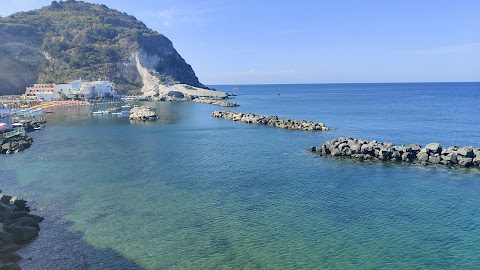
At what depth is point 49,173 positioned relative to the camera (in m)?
31.3

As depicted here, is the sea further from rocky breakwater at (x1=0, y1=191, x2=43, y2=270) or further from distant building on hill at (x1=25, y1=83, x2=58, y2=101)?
distant building on hill at (x1=25, y1=83, x2=58, y2=101)

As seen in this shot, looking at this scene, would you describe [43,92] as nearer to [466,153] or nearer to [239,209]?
[239,209]

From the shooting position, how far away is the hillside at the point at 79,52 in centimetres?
13300

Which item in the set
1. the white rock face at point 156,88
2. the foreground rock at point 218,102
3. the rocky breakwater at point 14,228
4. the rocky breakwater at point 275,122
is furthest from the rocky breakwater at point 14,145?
the white rock face at point 156,88

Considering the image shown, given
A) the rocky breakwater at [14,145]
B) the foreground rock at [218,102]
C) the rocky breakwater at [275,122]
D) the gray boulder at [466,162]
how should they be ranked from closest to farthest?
the gray boulder at [466,162] → the rocky breakwater at [14,145] → the rocky breakwater at [275,122] → the foreground rock at [218,102]

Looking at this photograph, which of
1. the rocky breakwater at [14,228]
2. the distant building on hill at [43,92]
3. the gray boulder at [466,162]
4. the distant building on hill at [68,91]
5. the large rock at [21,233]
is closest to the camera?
the rocky breakwater at [14,228]

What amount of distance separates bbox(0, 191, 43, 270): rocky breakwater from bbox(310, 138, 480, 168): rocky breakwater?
2684 centimetres

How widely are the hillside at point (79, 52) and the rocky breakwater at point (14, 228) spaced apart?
122 meters

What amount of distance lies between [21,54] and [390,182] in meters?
143

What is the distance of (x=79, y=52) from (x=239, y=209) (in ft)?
475

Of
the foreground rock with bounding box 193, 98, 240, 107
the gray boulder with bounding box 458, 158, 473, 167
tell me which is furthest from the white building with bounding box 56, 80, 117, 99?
the gray boulder with bounding box 458, 158, 473, 167

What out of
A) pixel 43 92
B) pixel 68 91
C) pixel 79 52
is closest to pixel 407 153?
pixel 68 91

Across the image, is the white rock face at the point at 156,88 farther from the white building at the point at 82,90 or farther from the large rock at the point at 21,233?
the large rock at the point at 21,233

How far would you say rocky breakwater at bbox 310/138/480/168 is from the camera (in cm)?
3275
